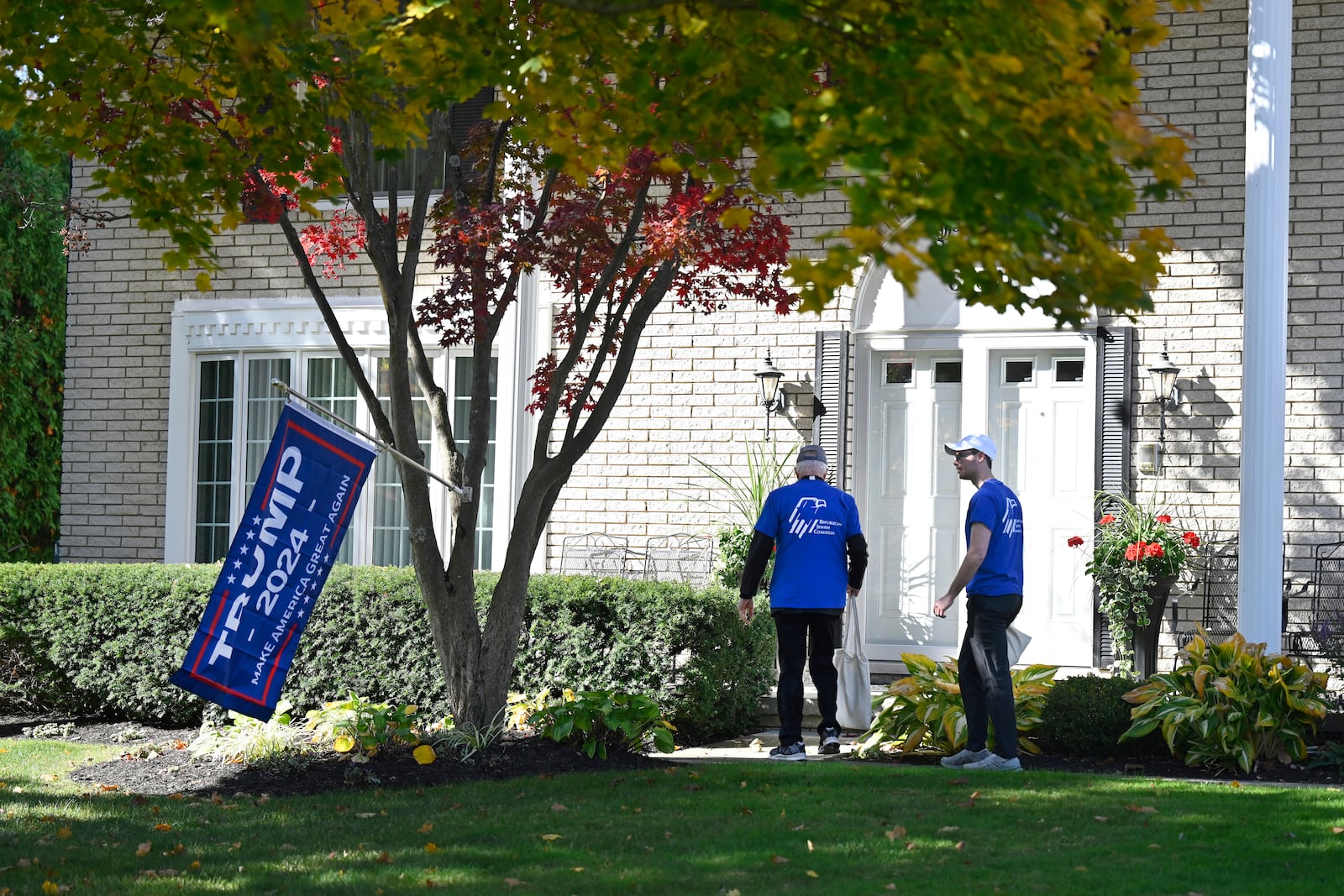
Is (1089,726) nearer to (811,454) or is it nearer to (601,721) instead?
(811,454)

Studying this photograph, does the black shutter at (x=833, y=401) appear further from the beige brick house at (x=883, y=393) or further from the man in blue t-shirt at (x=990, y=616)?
the man in blue t-shirt at (x=990, y=616)

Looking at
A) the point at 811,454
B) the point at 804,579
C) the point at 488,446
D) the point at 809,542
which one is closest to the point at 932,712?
the point at 804,579

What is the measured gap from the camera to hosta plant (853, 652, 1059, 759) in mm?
7629

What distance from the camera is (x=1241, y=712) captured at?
7141 millimetres

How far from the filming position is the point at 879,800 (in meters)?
6.13

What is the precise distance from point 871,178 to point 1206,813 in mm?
3801

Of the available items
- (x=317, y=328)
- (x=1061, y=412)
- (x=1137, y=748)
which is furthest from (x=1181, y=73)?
(x=317, y=328)

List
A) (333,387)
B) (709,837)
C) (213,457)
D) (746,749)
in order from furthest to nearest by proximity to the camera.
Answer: (213,457) < (333,387) < (746,749) < (709,837)

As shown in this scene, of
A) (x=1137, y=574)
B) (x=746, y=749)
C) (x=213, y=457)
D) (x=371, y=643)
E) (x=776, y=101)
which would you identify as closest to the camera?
(x=776, y=101)

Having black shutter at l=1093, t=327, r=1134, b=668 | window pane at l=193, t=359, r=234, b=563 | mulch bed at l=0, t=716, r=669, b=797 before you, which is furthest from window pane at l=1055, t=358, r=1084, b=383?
window pane at l=193, t=359, r=234, b=563

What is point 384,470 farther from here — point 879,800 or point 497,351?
point 879,800

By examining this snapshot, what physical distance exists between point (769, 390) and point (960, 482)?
64.7 inches

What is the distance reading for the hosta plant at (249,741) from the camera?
7203mm

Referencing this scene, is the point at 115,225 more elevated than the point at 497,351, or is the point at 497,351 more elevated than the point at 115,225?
the point at 115,225
